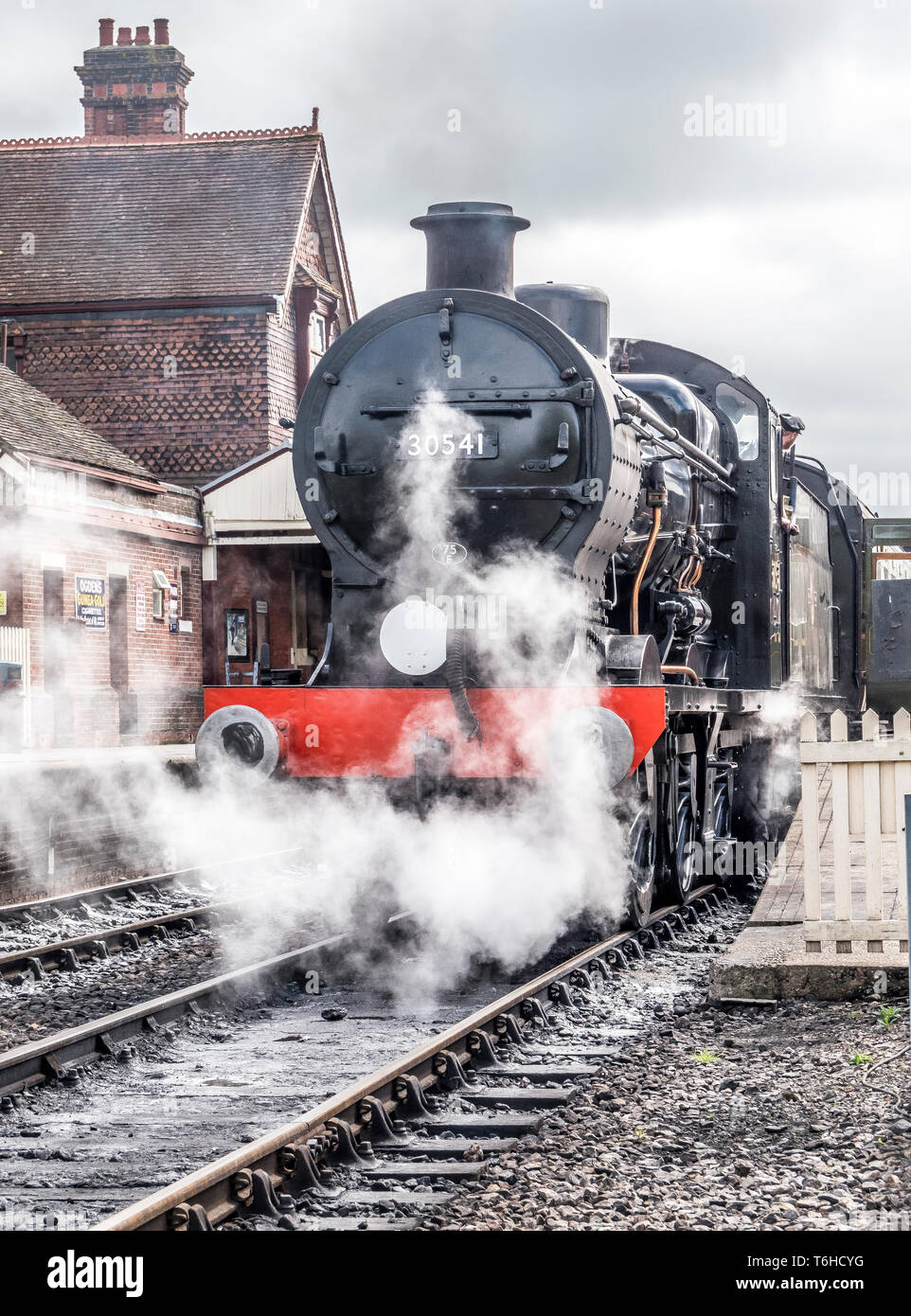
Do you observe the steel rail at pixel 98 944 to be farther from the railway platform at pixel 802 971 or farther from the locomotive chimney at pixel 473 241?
the locomotive chimney at pixel 473 241

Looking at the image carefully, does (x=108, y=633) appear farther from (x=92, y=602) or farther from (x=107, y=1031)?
(x=107, y=1031)

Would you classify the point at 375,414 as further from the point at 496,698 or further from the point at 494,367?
the point at 496,698

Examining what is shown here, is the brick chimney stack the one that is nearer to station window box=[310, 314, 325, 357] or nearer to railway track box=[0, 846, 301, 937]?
station window box=[310, 314, 325, 357]

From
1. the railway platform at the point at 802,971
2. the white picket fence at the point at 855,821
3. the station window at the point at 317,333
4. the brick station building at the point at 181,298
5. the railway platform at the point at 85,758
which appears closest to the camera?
the railway platform at the point at 802,971

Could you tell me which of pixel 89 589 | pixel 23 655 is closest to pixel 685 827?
pixel 23 655

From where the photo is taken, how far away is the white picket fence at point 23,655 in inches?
642

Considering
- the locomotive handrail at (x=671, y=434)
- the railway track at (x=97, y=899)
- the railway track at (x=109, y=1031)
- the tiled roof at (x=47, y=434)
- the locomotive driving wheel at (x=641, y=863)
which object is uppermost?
the tiled roof at (x=47, y=434)

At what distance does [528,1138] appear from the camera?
183 inches

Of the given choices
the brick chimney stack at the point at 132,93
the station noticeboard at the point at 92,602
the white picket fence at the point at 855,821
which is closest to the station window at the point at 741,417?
the white picket fence at the point at 855,821

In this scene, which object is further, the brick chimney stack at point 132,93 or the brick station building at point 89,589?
the brick chimney stack at point 132,93

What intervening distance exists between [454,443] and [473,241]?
43.5 inches

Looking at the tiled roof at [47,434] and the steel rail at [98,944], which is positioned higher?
the tiled roof at [47,434]

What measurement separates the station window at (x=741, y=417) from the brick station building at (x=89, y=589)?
8.24 metres
